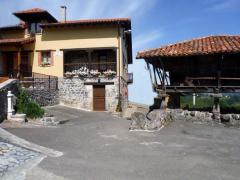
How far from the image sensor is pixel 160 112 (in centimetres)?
1698

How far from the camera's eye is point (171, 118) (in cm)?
1816

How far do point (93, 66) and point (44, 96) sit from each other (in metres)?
5.86

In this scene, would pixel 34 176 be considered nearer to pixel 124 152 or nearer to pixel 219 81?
pixel 124 152

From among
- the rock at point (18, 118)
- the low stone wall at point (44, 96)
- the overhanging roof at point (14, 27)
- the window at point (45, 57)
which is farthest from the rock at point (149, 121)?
the overhanging roof at point (14, 27)

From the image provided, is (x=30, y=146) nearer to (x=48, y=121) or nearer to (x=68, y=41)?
(x=48, y=121)

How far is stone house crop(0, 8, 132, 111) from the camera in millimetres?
29062

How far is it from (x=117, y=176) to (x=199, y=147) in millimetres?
4606

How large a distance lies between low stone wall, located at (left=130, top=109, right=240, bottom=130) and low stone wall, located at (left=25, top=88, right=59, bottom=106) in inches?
370

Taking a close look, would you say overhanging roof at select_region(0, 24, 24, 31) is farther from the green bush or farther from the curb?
the curb

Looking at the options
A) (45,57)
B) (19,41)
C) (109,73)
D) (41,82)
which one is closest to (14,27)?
(19,41)

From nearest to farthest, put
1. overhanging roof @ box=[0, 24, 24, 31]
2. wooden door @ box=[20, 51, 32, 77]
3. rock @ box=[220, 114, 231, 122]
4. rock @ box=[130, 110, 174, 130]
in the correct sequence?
rock @ box=[130, 110, 174, 130], rock @ box=[220, 114, 231, 122], wooden door @ box=[20, 51, 32, 77], overhanging roof @ box=[0, 24, 24, 31]

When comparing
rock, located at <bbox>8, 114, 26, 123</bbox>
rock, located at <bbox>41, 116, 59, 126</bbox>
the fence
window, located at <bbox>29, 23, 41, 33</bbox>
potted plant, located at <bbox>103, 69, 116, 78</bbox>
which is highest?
window, located at <bbox>29, 23, 41, 33</bbox>

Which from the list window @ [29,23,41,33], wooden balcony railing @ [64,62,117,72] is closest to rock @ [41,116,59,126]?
wooden balcony railing @ [64,62,117,72]

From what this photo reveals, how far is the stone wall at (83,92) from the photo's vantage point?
94.7 ft
